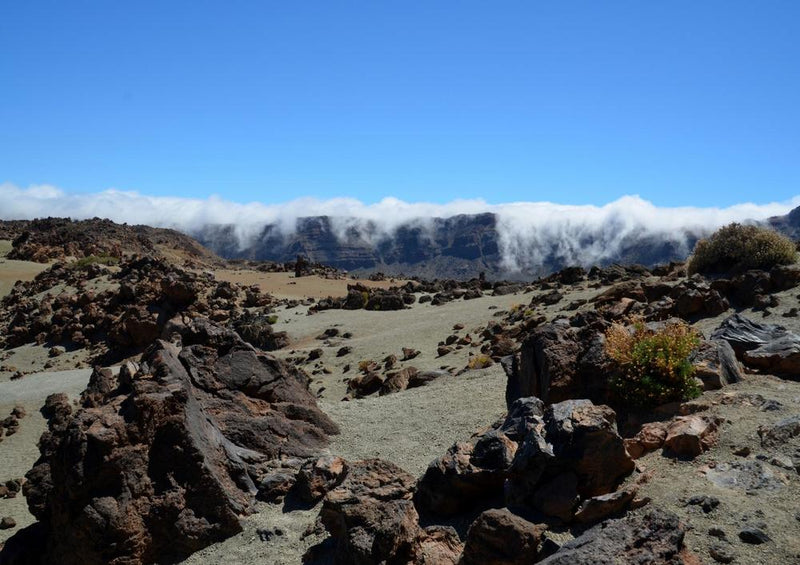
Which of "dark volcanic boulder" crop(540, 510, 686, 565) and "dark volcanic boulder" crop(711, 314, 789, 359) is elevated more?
"dark volcanic boulder" crop(711, 314, 789, 359)

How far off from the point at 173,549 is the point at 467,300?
844 inches

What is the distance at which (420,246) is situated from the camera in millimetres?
152250

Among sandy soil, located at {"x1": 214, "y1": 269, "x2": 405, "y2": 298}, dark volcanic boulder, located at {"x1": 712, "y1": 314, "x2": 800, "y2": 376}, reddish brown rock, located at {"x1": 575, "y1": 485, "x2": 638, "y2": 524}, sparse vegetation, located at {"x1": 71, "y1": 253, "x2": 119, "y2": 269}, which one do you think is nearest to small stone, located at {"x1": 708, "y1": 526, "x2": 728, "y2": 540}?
reddish brown rock, located at {"x1": 575, "y1": 485, "x2": 638, "y2": 524}

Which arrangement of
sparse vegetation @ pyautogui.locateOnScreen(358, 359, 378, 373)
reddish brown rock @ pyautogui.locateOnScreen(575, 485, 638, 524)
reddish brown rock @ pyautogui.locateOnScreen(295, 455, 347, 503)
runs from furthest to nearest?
sparse vegetation @ pyautogui.locateOnScreen(358, 359, 378, 373) → reddish brown rock @ pyautogui.locateOnScreen(295, 455, 347, 503) → reddish brown rock @ pyautogui.locateOnScreen(575, 485, 638, 524)

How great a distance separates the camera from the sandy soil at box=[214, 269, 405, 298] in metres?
38.7

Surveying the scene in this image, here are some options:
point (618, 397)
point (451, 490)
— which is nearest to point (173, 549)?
point (451, 490)

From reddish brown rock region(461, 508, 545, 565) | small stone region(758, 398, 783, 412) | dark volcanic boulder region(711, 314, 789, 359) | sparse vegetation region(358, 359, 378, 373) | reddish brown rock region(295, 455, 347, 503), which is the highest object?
dark volcanic boulder region(711, 314, 789, 359)

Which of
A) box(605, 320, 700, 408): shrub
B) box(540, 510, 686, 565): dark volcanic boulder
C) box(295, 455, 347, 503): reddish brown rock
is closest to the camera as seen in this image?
box(540, 510, 686, 565): dark volcanic boulder

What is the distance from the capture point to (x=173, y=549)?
770 centimetres

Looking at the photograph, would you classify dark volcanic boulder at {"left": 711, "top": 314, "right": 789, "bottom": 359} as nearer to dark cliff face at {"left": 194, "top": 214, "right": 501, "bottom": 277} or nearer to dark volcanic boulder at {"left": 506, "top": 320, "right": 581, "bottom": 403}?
dark volcanic boulder at {"left": 506, "top": 320, "right": 581, "bottom": 403}

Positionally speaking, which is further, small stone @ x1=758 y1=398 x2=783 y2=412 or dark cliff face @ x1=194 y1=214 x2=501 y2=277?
dark cliff face @ x1=194 y1=214 x2=501 y2=277

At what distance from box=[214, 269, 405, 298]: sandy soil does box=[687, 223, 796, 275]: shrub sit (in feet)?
71.8

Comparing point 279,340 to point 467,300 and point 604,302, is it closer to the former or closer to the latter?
point 467,300

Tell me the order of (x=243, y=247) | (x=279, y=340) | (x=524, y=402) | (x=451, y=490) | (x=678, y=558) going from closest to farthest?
(x=678, y=558)
(x=451, y=490)
(x=524, y=402)
(x=279, y=340)
(x=243, y=247)
